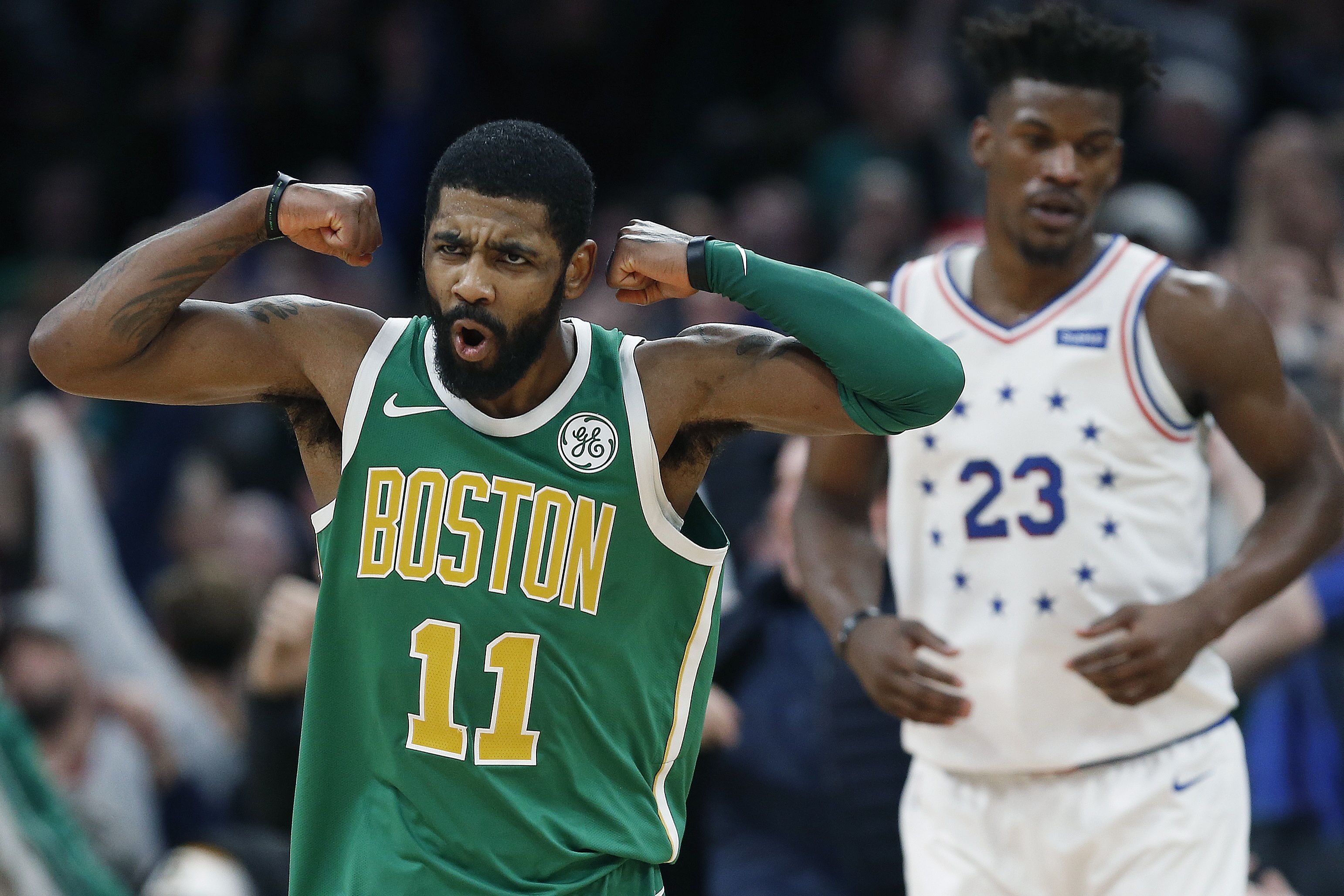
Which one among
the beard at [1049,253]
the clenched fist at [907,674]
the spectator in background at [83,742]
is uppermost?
the beard at [1049,253]

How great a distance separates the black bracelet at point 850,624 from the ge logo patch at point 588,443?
1.29 meters

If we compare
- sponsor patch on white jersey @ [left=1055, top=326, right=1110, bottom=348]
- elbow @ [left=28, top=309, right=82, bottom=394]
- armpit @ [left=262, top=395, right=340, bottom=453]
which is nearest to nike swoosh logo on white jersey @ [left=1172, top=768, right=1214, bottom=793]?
sponsor patch on white jersey @ [left=1055, top=326, right=1110, bottom=348]

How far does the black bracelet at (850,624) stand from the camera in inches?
182

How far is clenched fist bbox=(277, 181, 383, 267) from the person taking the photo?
3488 mm

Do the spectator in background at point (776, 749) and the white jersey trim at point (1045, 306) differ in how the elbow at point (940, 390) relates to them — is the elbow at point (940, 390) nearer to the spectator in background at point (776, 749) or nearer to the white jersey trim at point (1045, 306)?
the white jersey trim at point (1045, 306)

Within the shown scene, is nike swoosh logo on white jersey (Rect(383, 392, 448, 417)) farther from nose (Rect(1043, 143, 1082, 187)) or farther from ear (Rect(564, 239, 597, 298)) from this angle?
nose (Rect(1043, 143, 1082, 187))

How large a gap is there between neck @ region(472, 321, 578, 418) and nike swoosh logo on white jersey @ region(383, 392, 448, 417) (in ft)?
0.26

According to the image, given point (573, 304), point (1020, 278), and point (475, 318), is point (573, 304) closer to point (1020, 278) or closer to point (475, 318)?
point (1020, 278)

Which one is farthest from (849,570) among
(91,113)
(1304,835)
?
(91,113)

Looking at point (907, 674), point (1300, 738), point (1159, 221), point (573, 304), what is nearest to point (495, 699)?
point (907, 674)

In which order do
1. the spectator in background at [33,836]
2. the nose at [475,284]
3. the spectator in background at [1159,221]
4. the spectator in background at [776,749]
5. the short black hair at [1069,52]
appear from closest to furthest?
the nose at [475,284], the short black hair at [1069,52], the spectator in background at [33,836], the spectator in background at [776,749], the spectator in background at [1159,221]

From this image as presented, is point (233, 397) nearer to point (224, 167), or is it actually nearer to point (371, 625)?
point (371, 625)

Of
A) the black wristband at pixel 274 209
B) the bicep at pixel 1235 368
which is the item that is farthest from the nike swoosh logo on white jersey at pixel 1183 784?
the black wristband at pixel 274 209

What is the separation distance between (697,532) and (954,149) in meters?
6.68
